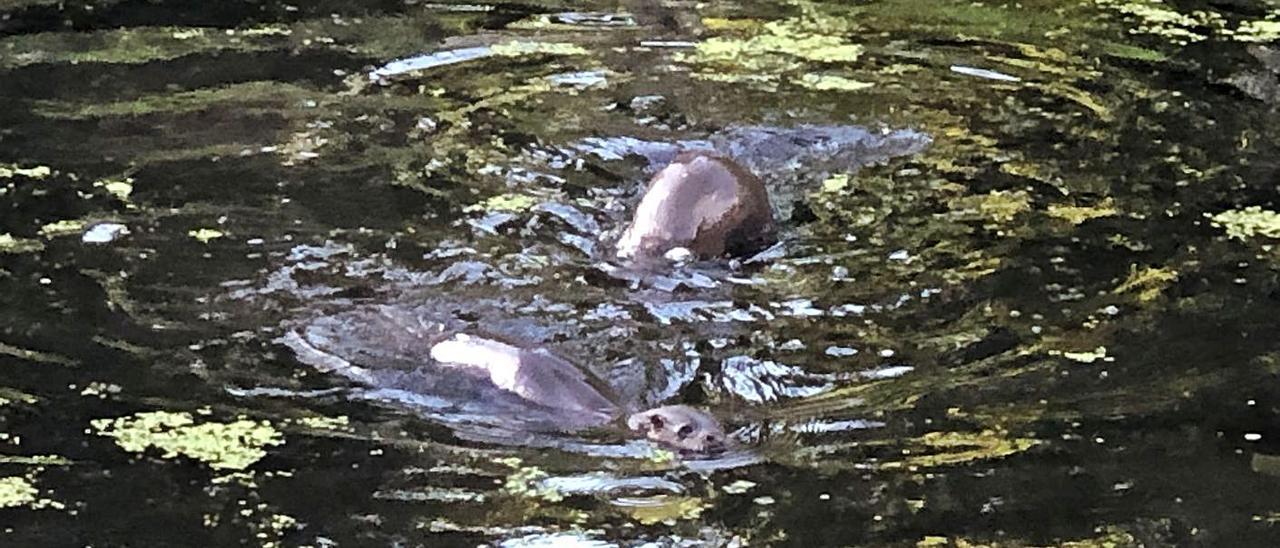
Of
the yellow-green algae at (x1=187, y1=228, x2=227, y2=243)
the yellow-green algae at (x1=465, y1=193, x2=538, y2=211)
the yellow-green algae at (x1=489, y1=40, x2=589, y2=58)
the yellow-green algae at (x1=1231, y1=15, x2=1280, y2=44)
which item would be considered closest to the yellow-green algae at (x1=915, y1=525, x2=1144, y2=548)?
the yellow-green algae at (x1=465, y1=193, x2=538, y2=211)

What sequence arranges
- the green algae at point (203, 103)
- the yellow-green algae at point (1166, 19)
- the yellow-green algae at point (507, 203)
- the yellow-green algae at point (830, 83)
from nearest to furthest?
1. the yellow-green algae at point (507, 203)
2. the green algae at point (203, 103)
3. the yellow-green algae at point (830, 83)
4. the yellow-green algae at point (1166, 19)

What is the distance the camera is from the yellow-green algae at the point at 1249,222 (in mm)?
5699

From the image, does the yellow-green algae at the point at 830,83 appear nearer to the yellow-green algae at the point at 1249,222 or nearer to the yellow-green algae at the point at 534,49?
the yellow-green algae at the point at 534,49

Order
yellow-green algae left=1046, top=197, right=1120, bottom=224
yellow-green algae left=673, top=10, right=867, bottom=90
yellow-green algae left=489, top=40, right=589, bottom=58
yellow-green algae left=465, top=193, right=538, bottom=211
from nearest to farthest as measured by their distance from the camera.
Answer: yellow-green algae left=1046, top=197, right=1120, bottom=224
yellow-green algae left=465, top=193, right=538, bottom=211
yellow-green algae left=673, top=10, right=867, bottom=90
yellow-green algae left=489, top=40, right=589, bottom=58

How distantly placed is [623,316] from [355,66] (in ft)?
8.74

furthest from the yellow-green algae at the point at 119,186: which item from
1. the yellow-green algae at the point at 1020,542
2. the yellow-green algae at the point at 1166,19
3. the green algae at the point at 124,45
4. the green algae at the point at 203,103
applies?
the yellow-green algae at the point at 1166,19

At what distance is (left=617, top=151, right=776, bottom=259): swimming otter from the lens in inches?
223

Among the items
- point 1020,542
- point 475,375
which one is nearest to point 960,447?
point 1020,542

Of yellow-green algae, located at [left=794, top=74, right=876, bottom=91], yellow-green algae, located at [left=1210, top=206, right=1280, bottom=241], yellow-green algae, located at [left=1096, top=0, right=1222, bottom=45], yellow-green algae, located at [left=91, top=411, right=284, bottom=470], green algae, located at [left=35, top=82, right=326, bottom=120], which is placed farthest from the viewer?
yellow-green algae, located at [left=1096, top=0, right=1222, bottom=45]

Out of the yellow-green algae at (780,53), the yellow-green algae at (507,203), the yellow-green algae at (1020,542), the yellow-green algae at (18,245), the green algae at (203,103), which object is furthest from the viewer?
the yellow-green algae at (780,53)

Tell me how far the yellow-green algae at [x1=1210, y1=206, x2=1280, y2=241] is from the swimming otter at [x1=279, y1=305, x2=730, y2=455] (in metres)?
2.07

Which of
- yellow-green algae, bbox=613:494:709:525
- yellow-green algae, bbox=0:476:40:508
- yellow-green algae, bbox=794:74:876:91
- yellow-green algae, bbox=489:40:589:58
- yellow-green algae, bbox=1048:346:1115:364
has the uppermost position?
yellow-green algae, bbox=489:40:589:58

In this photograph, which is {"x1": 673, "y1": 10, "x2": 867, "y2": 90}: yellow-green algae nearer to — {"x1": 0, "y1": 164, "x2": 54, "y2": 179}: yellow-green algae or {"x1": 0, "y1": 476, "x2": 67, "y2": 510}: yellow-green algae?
{"x1": 0, "y1": 164, "x2": 54, "y2": 179}: yellow-green algae

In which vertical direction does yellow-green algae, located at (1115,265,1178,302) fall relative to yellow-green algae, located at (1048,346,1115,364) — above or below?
above
